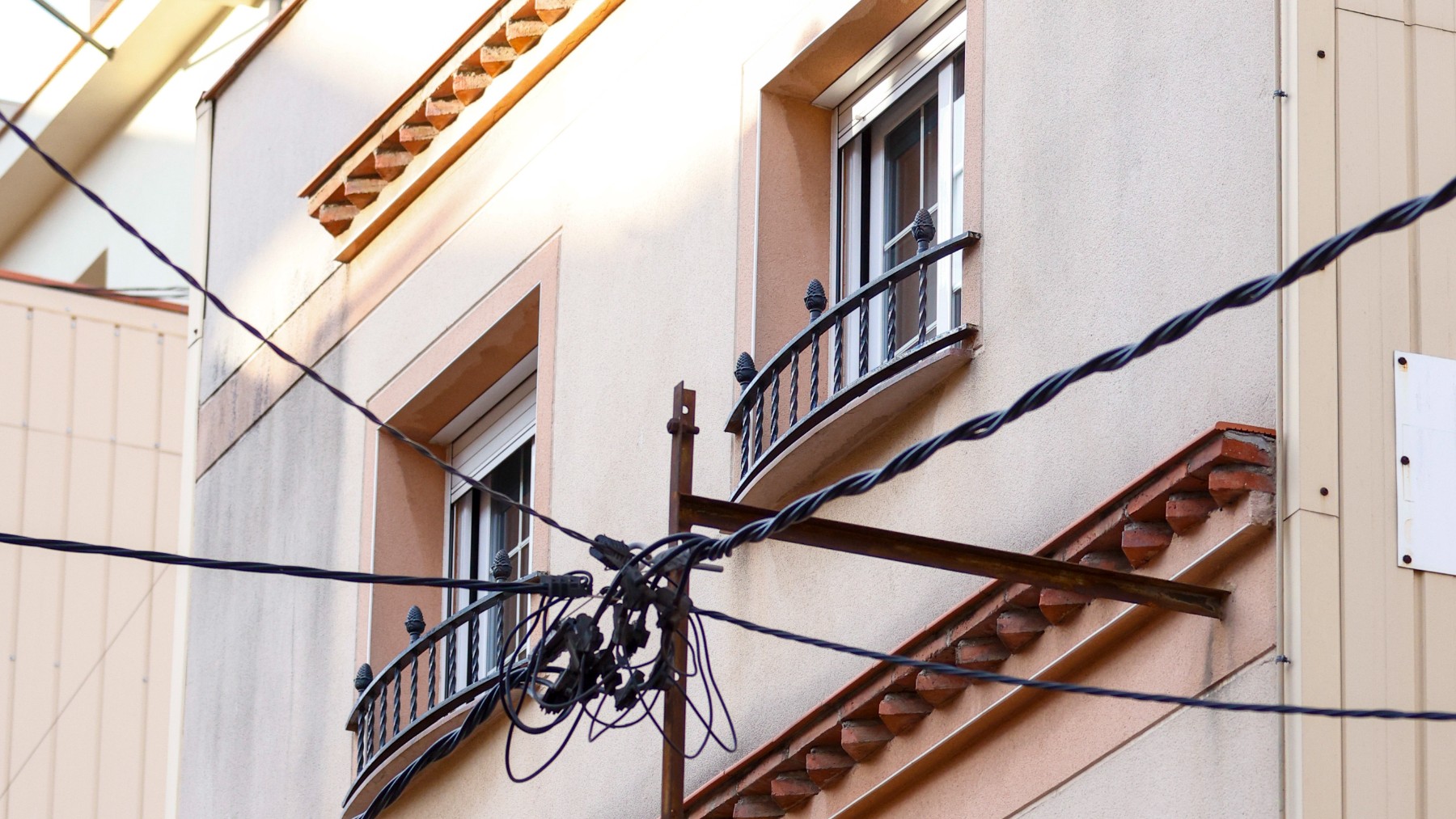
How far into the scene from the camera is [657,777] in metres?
9.88

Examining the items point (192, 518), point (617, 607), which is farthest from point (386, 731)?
point (617, 607)

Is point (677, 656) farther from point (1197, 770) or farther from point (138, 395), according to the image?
point (138, 395)

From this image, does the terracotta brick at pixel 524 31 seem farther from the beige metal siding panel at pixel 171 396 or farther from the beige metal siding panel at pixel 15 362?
the beige metal siding panel at pixel 171 396

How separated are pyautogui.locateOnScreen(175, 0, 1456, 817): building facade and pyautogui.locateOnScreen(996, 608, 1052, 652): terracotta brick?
0.02 metres

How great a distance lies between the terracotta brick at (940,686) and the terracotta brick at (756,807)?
104cm

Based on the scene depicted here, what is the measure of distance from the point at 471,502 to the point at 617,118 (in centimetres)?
287

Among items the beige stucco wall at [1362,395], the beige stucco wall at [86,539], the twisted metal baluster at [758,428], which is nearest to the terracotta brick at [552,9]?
the twisted metal baluster at [758,428]

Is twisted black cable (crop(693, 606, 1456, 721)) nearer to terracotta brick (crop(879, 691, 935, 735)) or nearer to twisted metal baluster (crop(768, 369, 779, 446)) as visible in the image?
terracotta brick (crop(879, 691, 935, 735))

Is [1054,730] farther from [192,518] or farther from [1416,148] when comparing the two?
[192,518]

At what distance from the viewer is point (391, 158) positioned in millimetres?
13406

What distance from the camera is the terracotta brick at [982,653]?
7.75m

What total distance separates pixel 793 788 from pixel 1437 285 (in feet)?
9.70

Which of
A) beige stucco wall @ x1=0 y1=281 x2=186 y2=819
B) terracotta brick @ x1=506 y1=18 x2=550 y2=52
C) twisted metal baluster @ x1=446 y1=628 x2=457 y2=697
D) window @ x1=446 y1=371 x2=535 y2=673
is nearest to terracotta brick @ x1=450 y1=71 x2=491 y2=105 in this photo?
terracotta brick @ x1=506 y1=18 x2=550 y2=52

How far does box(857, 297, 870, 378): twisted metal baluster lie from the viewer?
8.76 meters
